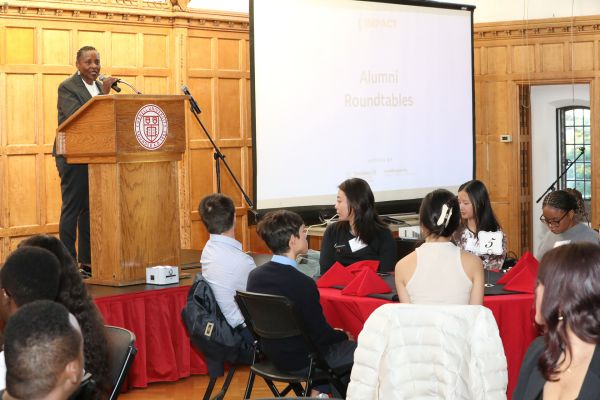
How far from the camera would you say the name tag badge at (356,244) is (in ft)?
19.0

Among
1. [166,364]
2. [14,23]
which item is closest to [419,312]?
[166,364]

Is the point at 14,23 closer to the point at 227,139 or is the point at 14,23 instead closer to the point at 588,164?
the point at 227,139

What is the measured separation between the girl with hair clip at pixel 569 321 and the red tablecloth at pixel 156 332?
12.6ft

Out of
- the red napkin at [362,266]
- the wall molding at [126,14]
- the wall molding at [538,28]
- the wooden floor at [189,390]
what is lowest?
the wooden floor at [189,390]

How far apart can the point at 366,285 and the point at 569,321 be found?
7.61 feet

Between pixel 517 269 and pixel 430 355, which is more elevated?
pixel 517 269

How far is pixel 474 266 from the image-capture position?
4262mm

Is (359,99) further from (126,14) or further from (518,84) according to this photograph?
(518,84)

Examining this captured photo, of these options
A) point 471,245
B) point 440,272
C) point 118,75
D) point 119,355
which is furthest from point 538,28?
point 119,355

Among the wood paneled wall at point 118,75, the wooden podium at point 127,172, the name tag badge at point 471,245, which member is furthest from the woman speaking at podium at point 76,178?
the name tag badge at point 471,245

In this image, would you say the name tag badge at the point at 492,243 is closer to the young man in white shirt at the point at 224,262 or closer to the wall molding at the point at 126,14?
the young man in white shirt at the point at 224,262

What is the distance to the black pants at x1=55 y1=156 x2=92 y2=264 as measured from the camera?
6727mm

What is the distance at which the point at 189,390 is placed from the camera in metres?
6.11

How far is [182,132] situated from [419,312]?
10.6ft
